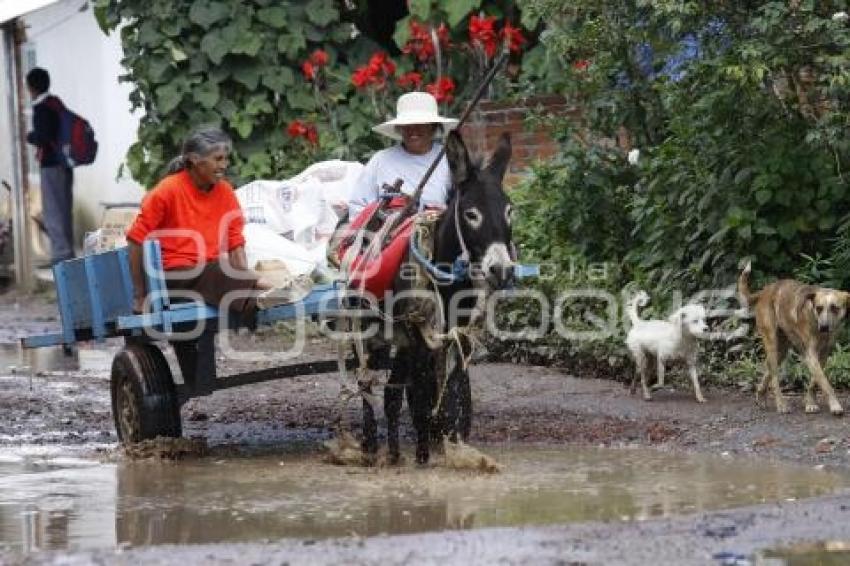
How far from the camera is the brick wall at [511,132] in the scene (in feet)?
52.9

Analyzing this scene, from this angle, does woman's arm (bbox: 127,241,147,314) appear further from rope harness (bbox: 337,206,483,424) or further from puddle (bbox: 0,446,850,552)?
rope harness (bbox: 337,206,483,424)

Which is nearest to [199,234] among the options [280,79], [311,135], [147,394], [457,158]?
[147,394]

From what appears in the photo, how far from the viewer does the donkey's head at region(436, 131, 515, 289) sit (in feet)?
29.7

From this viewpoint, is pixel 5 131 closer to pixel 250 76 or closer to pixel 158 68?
pixel 158 68

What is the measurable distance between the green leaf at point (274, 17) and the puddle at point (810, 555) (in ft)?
37.1

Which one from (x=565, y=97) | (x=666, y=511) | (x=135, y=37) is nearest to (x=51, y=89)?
(x=135, y=37)

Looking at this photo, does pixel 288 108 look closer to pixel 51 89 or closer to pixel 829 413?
pixel 51 89

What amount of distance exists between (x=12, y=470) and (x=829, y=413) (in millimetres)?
4691

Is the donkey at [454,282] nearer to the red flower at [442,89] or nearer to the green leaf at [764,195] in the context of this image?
the green leaf at [764,195]

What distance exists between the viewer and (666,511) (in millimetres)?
8180

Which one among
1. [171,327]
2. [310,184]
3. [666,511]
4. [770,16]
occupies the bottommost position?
[666,511]

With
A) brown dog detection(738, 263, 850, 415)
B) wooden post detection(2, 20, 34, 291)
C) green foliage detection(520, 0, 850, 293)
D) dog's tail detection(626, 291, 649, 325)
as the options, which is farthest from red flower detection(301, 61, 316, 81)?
wooden post detection(2, 20, 34, 291)

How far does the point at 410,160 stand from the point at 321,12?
7.43 metres

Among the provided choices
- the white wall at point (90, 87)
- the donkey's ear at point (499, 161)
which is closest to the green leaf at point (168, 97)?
the white wall at point (90, 87)
